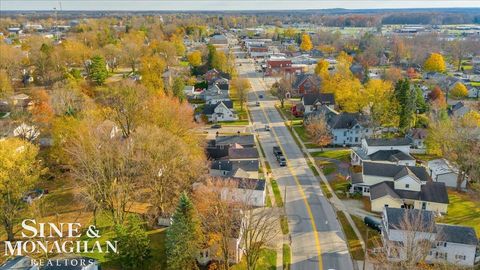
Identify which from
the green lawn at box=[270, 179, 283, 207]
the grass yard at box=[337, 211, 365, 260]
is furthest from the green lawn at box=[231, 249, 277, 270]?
the green lawn at box=[270, 179, 283, 207]

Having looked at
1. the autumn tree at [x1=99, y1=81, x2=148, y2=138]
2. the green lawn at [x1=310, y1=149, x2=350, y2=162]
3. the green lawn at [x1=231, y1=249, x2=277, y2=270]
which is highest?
the autumn tree at [x1=99, y1=81, x2=148, y2=138]

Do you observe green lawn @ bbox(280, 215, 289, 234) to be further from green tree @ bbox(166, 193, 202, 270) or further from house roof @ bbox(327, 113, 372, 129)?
house roof @ bbox(327, 113, 372, 129)

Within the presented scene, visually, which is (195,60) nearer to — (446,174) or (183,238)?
(446,174)

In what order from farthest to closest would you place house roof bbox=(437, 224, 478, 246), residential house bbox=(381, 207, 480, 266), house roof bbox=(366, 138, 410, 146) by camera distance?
house roof bbox=(366, 138, 410, 146) → house roof bbox=(437, 224, 478, 246) → residential house bbox=(381, 207, 480, 266)

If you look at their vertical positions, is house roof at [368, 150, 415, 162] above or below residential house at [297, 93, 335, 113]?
below

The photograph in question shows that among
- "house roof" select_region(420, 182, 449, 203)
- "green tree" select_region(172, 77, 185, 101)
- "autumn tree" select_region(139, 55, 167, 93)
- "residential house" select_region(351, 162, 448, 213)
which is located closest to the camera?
"house roof" select_region(420, 182, 449, 203)

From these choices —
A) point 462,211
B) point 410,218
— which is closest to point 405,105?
point 462,211

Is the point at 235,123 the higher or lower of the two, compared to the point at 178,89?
lower

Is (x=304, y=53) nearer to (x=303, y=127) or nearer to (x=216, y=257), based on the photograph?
(x=303, y=127)
